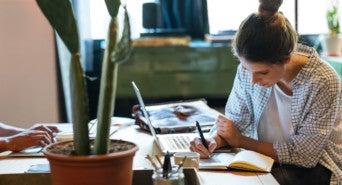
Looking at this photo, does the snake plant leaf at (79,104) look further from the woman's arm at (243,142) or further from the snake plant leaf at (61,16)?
the woman's arm at (243,142)

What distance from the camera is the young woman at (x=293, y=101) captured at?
1799mm

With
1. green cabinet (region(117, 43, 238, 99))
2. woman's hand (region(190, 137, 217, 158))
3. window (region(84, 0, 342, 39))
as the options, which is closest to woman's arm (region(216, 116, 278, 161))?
woman's hand (region(190, 137, 217, 158))

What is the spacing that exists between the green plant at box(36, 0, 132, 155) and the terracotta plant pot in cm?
4

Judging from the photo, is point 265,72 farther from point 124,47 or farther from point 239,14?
point 239,14

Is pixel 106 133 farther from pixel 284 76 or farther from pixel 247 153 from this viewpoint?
pixel 284 76

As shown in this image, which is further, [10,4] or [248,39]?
[10,4]

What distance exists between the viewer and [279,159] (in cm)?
182

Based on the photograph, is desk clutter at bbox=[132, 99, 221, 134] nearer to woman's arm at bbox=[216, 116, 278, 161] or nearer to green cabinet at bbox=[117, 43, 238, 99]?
woman's arm at bbox=[216, 116, 278, 161]

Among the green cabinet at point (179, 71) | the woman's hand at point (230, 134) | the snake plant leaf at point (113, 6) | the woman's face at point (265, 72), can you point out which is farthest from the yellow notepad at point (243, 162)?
the green cabinet at point (179, 71)

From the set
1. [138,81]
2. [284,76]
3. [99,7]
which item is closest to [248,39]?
[284,76]

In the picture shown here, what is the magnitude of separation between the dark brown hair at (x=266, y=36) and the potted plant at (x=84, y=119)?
910 millimetres

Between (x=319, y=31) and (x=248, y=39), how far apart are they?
2.43 m

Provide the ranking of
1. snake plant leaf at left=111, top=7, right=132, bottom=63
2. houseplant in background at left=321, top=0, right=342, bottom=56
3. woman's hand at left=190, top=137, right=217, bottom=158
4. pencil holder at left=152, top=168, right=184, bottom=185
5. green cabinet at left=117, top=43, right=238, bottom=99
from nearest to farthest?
1. snake plant leaf at left=111, top=7, right=132, bottom=63
2. pencil holder at left=152, top=168, right=184, bottom=185
3. woman's hand at left=190, top=137, right=217, bottom=158
4. houseplant in background at left=321, top=0, right=342, bottom=56
5. green cabinet at left=117, top=43, right=238, bottom=99

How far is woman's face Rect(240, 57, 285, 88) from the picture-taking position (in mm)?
1822
